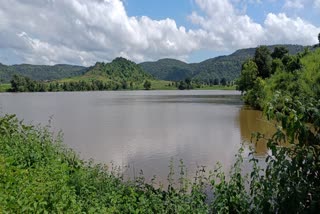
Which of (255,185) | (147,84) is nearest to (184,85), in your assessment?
(147,84)

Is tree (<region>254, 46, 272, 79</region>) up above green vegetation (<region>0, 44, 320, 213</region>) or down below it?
above

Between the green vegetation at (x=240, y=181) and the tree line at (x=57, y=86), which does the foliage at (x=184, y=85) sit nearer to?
the tree line at (x=57, y=86)

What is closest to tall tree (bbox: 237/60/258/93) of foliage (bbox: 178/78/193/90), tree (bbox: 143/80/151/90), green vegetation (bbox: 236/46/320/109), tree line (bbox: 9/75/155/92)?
green vegetation (bbox: 236/46/320/109)

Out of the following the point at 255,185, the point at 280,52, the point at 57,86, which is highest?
the point at 280,52

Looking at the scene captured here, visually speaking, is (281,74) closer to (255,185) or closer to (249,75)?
(249,75)

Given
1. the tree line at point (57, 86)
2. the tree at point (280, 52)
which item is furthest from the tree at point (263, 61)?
the tree line at point (57, 86)

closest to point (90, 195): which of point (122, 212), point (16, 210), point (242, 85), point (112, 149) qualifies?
point (122, 212)

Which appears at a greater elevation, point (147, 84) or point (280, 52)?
point (280, 52)

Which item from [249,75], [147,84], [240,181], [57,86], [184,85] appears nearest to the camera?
[240,181]

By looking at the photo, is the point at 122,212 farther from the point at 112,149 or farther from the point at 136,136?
the point at 136,136

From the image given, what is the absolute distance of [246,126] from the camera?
1206 inches

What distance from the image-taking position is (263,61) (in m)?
60.9

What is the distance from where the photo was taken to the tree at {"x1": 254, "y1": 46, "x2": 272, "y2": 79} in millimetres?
59594

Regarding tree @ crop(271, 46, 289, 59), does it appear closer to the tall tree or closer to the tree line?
the tall tree
